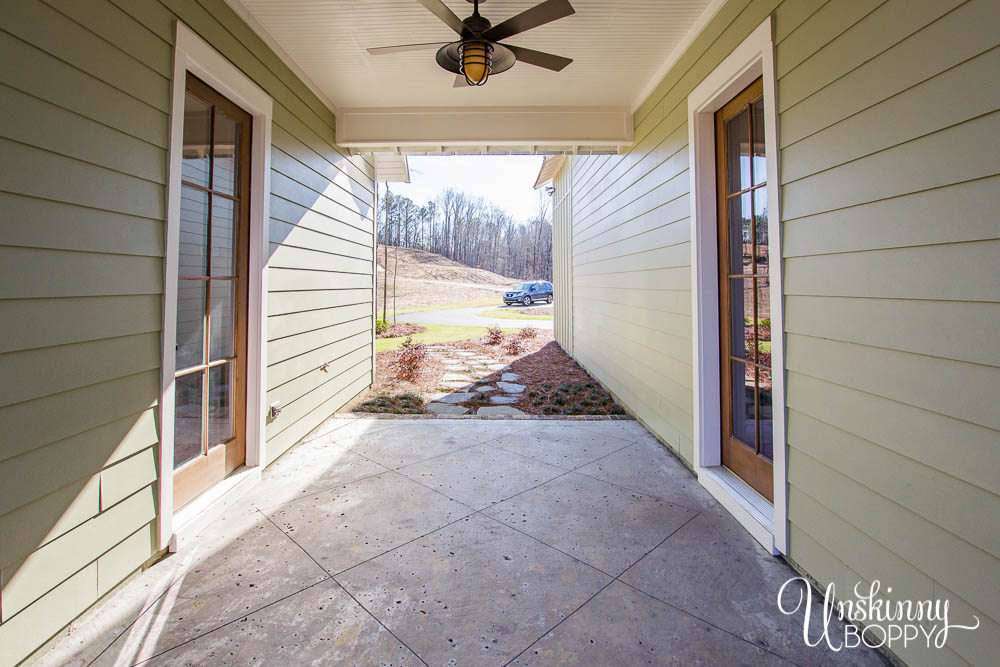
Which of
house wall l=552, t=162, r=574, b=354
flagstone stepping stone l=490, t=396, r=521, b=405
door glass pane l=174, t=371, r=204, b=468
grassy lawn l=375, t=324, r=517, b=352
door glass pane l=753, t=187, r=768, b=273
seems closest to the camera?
door glass pane l=174, t=371, r=204, b=468

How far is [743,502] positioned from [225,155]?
3226mm

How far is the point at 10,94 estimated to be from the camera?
132 centimetres

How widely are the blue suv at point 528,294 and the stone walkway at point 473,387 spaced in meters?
9.25

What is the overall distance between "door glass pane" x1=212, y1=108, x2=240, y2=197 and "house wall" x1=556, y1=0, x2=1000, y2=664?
2657 millimetres

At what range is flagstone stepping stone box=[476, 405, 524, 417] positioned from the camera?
168 inches

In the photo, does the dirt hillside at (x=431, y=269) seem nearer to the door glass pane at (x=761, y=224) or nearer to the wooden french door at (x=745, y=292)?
the wooden french door at (x=745, y=292)

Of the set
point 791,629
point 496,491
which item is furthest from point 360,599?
point 791,629

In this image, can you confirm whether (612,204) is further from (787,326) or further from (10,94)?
(10,94)

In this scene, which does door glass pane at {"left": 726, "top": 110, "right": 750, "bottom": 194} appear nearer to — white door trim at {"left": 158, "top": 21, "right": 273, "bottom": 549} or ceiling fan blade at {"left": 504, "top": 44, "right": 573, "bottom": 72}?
ceiling fan blade at {"left": 504, "top": 44, "right": 573, "bottom": 72}

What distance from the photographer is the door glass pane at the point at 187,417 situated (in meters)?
2.13

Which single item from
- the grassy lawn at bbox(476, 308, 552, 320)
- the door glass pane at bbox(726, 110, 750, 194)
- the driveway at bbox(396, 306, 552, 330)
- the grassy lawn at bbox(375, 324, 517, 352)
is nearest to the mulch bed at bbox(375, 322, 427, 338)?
the grassy lawn at bbox(375, 324, 517, 352)

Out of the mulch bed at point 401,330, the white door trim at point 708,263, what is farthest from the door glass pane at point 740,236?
the mulch bed at point 401,330

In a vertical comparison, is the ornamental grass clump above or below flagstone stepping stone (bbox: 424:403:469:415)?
above

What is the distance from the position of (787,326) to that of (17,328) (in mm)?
2648
